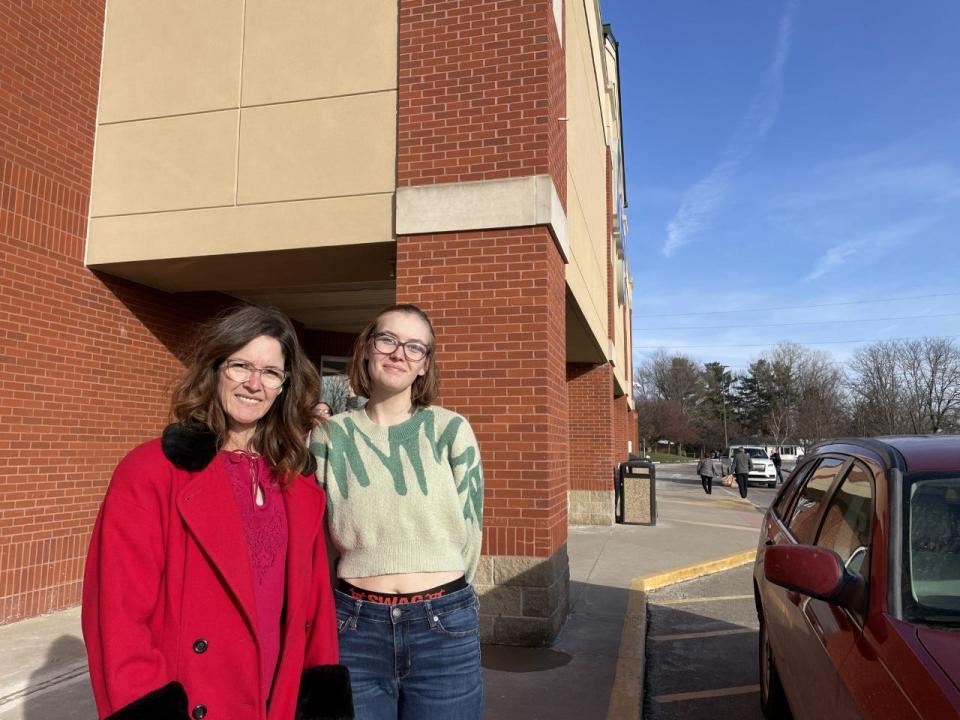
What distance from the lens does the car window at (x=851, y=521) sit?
95.1 inches

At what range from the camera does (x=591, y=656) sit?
4.75 meters

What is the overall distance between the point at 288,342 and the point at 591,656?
3778 millimetres

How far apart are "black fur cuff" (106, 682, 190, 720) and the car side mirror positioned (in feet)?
A: 6.22

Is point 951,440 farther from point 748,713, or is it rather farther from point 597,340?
point 597,340

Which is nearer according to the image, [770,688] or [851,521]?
[851,521]

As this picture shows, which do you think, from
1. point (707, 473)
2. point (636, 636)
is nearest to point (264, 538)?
point (636, 636)

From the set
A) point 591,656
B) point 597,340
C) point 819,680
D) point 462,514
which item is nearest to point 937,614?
point 819,680

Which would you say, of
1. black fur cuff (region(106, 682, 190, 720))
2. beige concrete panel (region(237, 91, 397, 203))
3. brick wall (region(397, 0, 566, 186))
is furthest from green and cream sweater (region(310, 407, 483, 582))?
beige concrete panel (region(237, 91, 397, 203))

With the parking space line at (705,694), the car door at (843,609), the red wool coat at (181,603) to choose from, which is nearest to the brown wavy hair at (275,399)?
the red wool coat at (181,603)

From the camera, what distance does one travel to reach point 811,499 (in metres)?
3.46

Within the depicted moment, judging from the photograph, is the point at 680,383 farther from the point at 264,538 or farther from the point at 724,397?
the point at 264,538

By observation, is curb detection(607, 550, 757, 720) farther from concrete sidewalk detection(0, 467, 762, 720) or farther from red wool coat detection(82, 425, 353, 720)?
red wool coat detection(82, 425, 353, 720)

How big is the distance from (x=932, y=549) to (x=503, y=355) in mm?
3300

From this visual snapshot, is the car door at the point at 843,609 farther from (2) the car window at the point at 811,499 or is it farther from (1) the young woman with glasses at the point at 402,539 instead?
(1) the young woman with glasses at the point at 402,539
